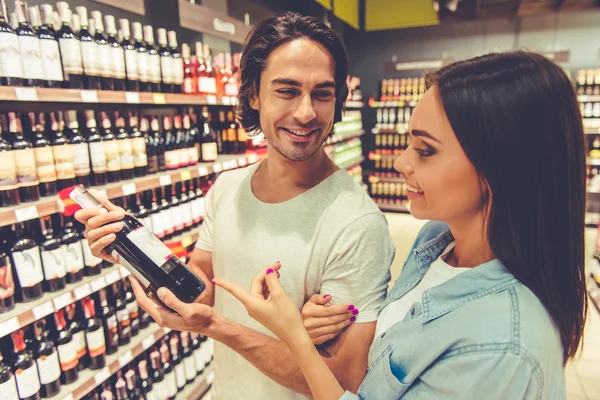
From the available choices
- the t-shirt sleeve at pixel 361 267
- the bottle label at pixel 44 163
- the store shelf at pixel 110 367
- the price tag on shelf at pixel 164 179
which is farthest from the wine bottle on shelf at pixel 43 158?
the t-shirt sleeve at pixel 361 267

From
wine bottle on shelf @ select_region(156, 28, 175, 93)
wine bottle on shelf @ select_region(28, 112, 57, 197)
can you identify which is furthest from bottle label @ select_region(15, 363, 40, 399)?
wine bottle on shelf @ select_region(156, 28, 175, 93)

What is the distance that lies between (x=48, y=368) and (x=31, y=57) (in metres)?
1.43

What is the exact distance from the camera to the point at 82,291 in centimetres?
196

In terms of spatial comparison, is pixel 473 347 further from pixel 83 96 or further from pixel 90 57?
pixel 90 57

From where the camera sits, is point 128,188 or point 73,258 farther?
point 128,188

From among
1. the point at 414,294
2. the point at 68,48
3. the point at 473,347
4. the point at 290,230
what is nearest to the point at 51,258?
the point at 68,48

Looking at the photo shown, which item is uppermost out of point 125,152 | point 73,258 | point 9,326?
point 125,152

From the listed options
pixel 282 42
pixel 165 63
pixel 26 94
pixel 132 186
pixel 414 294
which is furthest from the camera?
pixel 165 63

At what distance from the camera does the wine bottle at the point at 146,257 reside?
1.14 m

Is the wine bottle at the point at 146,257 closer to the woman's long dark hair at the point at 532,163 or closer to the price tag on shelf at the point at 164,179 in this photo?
the woman's long dark hair at the point at 532,163

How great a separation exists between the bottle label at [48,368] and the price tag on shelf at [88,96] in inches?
47.7

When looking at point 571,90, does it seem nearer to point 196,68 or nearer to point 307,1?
point 196,68

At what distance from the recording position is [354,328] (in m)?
1.09

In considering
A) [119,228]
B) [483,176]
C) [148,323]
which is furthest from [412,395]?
[148,323]
